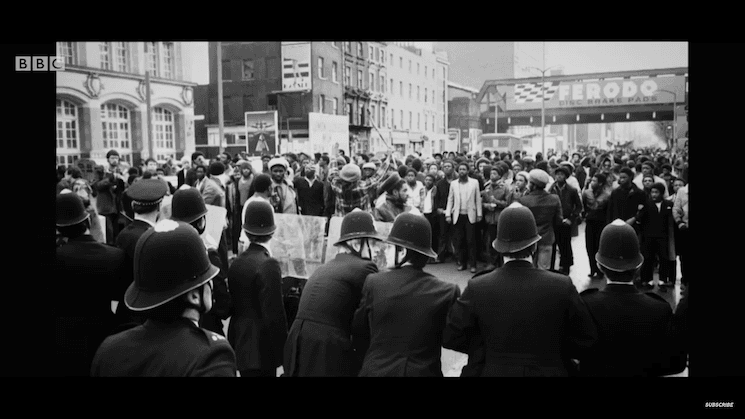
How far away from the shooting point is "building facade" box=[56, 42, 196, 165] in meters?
22.1

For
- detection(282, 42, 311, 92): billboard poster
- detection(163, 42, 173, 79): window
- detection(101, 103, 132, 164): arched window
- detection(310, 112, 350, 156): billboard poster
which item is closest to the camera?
detection(310, 112, 350, 156): billboard poster

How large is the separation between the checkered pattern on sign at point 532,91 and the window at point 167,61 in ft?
59.7

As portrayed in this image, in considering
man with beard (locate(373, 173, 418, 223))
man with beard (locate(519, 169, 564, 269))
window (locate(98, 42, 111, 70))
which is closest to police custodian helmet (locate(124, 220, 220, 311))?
man with beard (locate(373, 173, 418, 223))

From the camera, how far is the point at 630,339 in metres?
3.79

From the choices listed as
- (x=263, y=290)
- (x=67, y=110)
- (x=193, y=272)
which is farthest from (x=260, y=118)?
(x=193, y=272)

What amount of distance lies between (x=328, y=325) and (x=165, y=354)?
1.87 meters

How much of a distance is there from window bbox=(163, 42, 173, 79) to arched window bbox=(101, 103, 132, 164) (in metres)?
2.78

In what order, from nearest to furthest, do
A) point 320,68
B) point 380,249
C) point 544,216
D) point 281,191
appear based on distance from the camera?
point 380,249
point 544,216
point 281,191
point 320,68

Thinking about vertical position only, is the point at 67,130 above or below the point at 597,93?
below

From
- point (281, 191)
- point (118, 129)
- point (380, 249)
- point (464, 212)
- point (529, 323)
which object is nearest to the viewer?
point (529, 323)

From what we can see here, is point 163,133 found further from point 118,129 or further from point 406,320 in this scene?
point 406,320

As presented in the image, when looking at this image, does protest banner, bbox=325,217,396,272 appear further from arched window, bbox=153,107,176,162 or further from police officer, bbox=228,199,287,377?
arched window, bbox=153,107,176,162

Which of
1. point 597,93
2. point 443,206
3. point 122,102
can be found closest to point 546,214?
point 443,206

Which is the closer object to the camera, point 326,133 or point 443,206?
point 443,206
